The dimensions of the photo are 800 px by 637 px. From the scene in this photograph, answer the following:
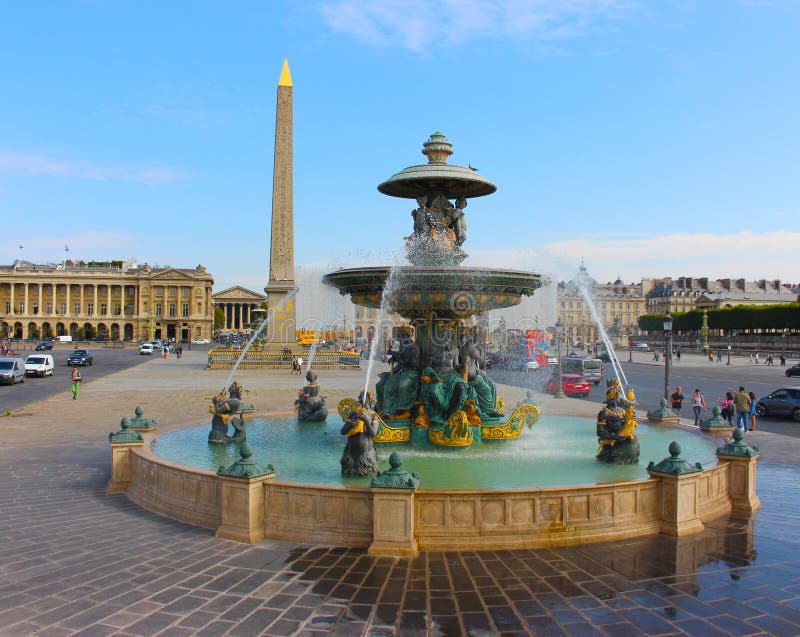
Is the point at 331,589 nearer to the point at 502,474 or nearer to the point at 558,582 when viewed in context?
the point at 558,582

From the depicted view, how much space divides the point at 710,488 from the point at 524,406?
14.6ft

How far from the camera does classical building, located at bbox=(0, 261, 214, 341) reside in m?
126

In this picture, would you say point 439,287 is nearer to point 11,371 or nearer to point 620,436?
point 620,436

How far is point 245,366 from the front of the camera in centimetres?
4638

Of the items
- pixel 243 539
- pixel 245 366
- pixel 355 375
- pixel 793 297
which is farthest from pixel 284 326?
pixel 793 297

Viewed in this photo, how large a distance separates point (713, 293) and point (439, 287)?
147m

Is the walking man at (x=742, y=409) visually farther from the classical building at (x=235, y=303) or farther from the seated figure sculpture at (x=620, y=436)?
the classical building at (x=235, y=303)

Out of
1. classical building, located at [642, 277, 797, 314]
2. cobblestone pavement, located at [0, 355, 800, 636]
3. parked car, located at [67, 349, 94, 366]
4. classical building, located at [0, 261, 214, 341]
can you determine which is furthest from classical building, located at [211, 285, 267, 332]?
cobblestone pavement, located at [0, 355, 800, 636]

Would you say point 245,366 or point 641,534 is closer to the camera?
point 641,534

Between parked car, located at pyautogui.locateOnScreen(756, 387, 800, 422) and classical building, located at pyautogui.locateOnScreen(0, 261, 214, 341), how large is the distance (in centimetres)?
11597

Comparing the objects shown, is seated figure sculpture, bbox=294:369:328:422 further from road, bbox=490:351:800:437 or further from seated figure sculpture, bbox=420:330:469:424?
road, bbox=490:351:800:437

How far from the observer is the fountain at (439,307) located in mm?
12211

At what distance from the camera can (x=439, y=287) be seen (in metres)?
12.1

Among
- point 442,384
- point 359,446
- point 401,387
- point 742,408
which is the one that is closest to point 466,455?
point 442,384
